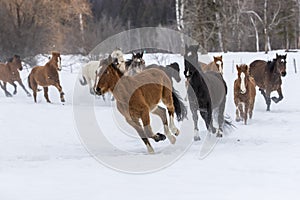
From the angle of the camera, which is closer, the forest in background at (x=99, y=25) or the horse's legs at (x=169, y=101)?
the horse's legs at (x=169, y=101)

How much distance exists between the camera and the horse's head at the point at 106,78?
6.42 meters

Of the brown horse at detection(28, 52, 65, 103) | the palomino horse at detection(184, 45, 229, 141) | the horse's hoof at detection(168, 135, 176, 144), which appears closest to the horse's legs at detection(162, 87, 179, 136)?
the horse's hoof at detection(168, 135, 176, 144)

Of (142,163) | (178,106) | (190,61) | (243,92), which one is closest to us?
(142,163)

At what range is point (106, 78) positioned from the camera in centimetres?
644

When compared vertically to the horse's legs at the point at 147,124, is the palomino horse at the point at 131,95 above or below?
above

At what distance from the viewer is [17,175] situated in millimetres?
5266

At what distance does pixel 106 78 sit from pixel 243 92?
13.9ft

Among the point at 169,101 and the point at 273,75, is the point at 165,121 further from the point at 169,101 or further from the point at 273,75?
the point at 273,75

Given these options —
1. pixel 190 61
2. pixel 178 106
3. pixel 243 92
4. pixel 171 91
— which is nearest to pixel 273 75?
pixel 243 92

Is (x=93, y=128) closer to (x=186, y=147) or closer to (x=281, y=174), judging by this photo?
(x=186, y=147)

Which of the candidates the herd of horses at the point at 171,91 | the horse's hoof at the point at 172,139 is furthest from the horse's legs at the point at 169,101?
the horse's hoof at the point at 172,139

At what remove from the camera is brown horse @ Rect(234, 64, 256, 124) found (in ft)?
31.9

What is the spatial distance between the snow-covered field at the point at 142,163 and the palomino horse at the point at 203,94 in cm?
35

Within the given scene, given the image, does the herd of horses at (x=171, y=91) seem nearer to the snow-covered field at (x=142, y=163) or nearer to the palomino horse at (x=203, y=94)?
the palomino horse at (x=203, y=94)
